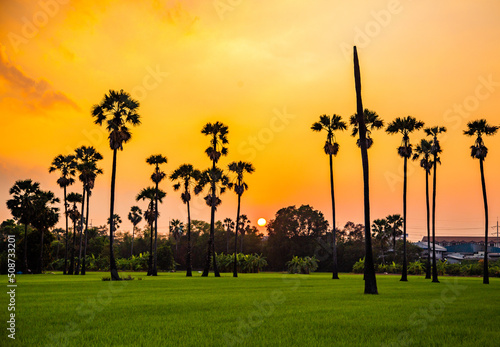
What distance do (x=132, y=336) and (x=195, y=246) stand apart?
109 meters

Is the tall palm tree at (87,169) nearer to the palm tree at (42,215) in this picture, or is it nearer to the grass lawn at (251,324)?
the palm tree at (42,215)

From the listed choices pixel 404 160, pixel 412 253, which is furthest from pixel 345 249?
pixel 404 160

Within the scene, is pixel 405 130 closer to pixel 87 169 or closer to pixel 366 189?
pixel 366 189

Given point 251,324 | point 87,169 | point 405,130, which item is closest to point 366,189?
point 251,324

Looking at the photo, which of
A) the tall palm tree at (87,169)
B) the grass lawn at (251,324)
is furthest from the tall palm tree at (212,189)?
the grass lawn at (251,324)

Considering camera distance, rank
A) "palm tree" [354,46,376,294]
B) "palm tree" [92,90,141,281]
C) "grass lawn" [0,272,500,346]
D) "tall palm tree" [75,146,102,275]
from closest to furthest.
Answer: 1. "grass lawn" [0,272,500,346]
2. "palm tree" [354,46,376,294]
3. "palm tree" [92,90,141,281]
4. "tall palm tree" [75,146,102,275]

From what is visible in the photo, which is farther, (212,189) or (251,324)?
(212,189)

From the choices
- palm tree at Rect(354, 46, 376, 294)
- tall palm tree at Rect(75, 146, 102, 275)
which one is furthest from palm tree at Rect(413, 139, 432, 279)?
tall palm tree at Rect(75, 146, 102, 275)

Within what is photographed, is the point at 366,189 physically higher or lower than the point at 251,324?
higher

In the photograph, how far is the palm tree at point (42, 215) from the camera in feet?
241

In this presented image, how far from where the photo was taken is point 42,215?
73688 millimetres

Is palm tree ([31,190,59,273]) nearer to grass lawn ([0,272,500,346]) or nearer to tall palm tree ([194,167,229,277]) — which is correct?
tall palm tree ([194,167,229,277])

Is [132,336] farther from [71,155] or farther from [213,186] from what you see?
[71,155]

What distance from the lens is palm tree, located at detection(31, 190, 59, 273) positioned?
73.3 meters
